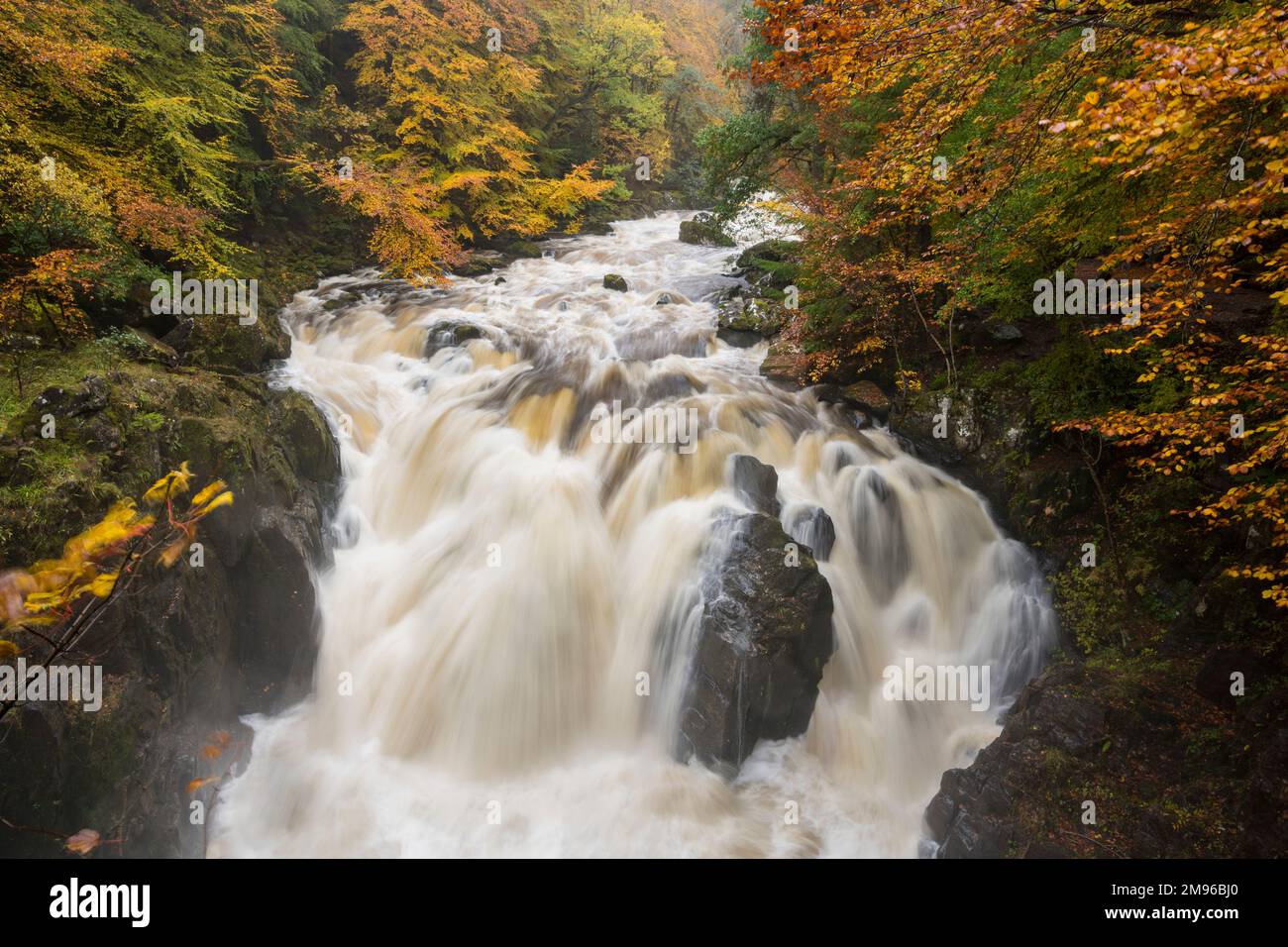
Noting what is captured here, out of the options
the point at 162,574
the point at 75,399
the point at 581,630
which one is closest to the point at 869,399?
the point at 581,630

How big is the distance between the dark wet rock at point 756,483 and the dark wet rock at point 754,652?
3.19 feet

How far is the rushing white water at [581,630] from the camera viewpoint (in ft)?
20.7

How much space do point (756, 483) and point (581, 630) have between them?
127 inches

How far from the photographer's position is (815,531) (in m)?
8.45

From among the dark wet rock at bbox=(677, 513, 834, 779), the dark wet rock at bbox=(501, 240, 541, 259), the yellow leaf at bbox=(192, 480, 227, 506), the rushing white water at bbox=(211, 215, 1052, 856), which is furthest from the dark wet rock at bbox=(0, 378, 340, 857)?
the dark wet rock at bbox=(501, 240, 541, 259)

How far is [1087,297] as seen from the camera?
750cm

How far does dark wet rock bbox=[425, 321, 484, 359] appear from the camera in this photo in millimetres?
12547

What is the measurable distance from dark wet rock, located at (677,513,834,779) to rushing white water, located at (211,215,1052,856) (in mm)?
296

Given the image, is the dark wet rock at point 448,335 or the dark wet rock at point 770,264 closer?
the dark wet rock at point 770,264

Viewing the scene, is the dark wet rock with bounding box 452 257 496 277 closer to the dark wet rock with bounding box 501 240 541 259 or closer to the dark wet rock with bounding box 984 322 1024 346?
the dark wet rock with bounding box 501 240 541 259

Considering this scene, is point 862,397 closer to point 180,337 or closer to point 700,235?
point 180,337

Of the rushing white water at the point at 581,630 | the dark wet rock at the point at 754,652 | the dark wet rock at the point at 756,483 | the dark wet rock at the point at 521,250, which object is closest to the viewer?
the rushing white water at the point at 581,630

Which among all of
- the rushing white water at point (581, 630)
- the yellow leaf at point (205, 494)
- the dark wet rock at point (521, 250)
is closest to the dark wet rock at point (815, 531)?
the rushing white water at point (581, 630)

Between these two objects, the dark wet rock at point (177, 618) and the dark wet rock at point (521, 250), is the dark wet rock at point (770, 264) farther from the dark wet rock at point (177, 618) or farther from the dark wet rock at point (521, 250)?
the dark wet rock at point (177, 618)
